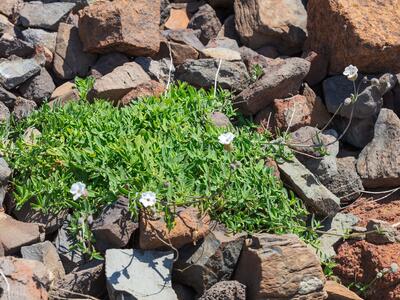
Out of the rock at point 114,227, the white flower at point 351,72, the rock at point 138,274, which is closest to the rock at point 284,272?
the rock at point 138,274

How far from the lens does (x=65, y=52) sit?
18.2ft

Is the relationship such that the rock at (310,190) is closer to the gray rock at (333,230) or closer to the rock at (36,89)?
the gray rock at (333,230)

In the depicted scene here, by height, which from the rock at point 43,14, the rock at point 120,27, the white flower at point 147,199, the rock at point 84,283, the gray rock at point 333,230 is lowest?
the rock at point 84,283

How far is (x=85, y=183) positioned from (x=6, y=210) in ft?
1.52

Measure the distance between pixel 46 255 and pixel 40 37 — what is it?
6.07 ft

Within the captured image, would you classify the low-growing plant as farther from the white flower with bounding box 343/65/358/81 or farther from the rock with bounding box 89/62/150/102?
Result: the white flower with bounding box 343/65/358/81

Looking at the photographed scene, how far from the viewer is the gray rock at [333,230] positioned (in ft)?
15.4

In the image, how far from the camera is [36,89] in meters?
5.32

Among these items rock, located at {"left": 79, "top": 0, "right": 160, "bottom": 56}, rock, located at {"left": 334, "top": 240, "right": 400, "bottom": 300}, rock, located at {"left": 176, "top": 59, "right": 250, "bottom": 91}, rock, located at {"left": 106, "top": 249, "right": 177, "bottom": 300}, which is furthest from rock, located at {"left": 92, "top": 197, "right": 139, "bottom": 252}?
rock, located at {"left": 79, "top": 0, "right": 160, "bottom": 56}

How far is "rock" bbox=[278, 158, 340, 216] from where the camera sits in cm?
473

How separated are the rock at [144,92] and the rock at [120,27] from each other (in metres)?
0.30

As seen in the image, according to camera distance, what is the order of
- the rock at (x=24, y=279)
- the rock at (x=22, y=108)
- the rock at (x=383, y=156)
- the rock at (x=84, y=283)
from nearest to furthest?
the rock at (x=24, y=279) → the rock at (x=84, y=283) → the rock at (x=383, y=156) → the rock at (x=22, y=108)

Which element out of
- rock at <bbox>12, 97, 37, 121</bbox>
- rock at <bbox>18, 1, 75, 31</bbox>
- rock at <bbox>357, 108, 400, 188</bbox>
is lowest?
rock at <bbox>12, 97, 37, 121</bbox>

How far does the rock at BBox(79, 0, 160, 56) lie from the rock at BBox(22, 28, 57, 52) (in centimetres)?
23
